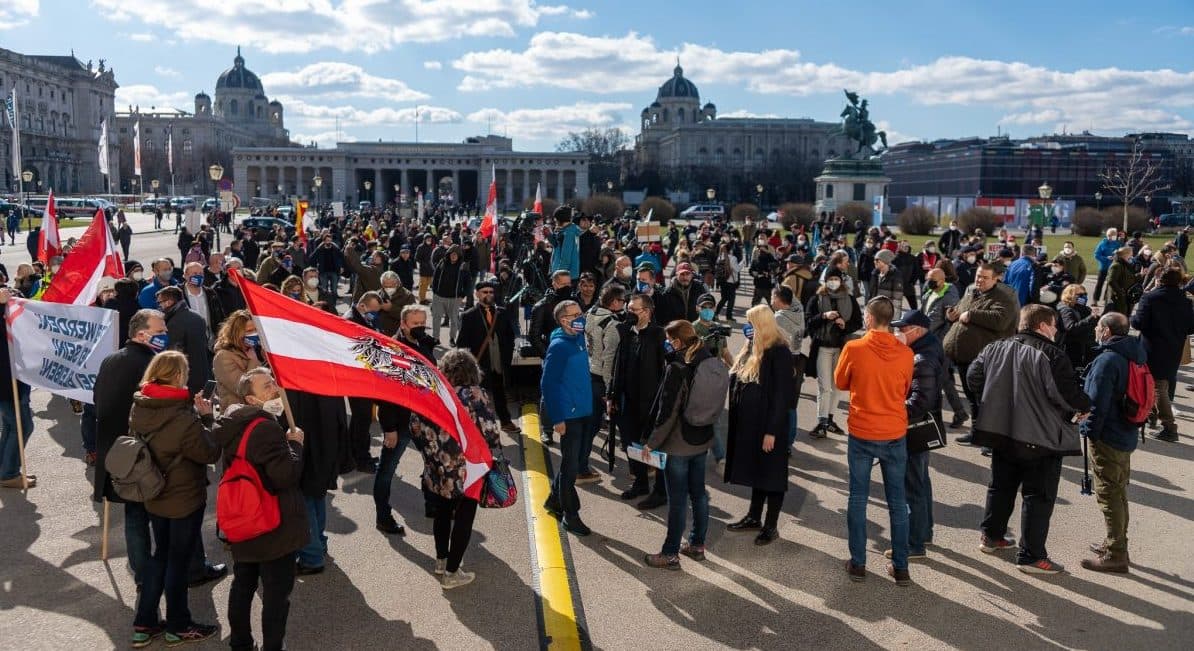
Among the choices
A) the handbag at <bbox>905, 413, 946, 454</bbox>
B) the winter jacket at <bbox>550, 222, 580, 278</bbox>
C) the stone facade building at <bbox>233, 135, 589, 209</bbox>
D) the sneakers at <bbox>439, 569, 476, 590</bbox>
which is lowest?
the sneakers at <bbox>439, 569, 476, 590</bbox>

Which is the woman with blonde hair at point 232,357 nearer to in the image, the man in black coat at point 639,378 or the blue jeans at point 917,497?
the man in black coat at point 639,378

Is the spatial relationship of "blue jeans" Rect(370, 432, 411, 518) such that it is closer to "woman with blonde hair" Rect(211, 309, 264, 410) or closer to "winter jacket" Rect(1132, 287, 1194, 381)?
"woman with blonde hair" Rect(211, 309, 264, 410)

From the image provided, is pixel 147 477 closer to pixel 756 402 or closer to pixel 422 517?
pixel 422 517

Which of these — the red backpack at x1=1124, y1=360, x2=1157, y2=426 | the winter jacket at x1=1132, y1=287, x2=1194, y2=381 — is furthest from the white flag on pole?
the winter jacket at x1=1132, y1=287, x2=1194, y2=381

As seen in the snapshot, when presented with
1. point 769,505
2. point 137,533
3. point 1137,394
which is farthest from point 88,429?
point 1137,394

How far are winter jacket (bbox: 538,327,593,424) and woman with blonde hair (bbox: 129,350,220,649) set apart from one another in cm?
253

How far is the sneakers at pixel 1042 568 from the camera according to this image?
22.0ft

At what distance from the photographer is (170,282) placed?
1243cm

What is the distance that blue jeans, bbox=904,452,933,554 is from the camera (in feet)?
22.7

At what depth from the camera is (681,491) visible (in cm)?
665

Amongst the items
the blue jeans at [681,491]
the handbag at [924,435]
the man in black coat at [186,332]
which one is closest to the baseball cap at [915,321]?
the handbag at [924,435]

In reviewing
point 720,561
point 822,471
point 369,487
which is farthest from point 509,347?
point 720,561

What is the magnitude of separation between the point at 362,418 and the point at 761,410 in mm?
3946

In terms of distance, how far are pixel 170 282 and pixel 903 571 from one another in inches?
391
